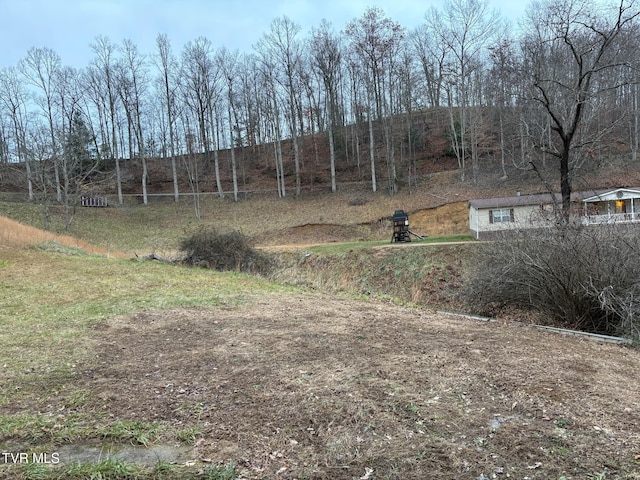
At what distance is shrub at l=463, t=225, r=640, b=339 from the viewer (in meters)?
7.51

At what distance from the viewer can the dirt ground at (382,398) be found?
2.75 metres

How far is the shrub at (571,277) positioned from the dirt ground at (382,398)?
193 cm

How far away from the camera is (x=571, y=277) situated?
823cm

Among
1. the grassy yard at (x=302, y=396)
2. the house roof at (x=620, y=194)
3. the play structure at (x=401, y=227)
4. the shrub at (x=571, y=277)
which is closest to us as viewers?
the grassy yard at (x=302, y=396)

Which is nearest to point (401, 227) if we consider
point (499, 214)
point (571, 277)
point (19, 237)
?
point (499, 214)

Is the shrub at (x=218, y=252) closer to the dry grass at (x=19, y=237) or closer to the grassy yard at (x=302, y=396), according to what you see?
the dry grass at (x=19, y=237)

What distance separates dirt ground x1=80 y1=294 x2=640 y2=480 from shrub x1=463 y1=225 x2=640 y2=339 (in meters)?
1.93

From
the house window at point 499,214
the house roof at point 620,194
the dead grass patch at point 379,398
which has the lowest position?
the dead grass patch at point 379,398

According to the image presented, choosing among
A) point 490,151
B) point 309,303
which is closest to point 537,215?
point 309,303

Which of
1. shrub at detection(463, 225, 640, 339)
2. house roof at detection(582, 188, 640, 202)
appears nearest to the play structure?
house roof at detection(582, 188, 640, 202)

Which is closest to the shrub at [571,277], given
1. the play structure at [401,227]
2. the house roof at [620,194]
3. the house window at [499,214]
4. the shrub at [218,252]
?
the shrub at [218,252]

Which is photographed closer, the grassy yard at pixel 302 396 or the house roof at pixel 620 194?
the grassy yard at pixel 302 396

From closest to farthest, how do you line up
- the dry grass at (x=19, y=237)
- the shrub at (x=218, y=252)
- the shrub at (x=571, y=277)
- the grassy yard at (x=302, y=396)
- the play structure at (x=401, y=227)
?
the grassy yard at (x=302, y=396) → the shrub at (x=571, y=277) → the dry grass at (x=19, y=237) → the shrub at (x=218, y=252) → the play structure at (x=401, y=227)

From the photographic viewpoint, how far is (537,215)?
416 inches
